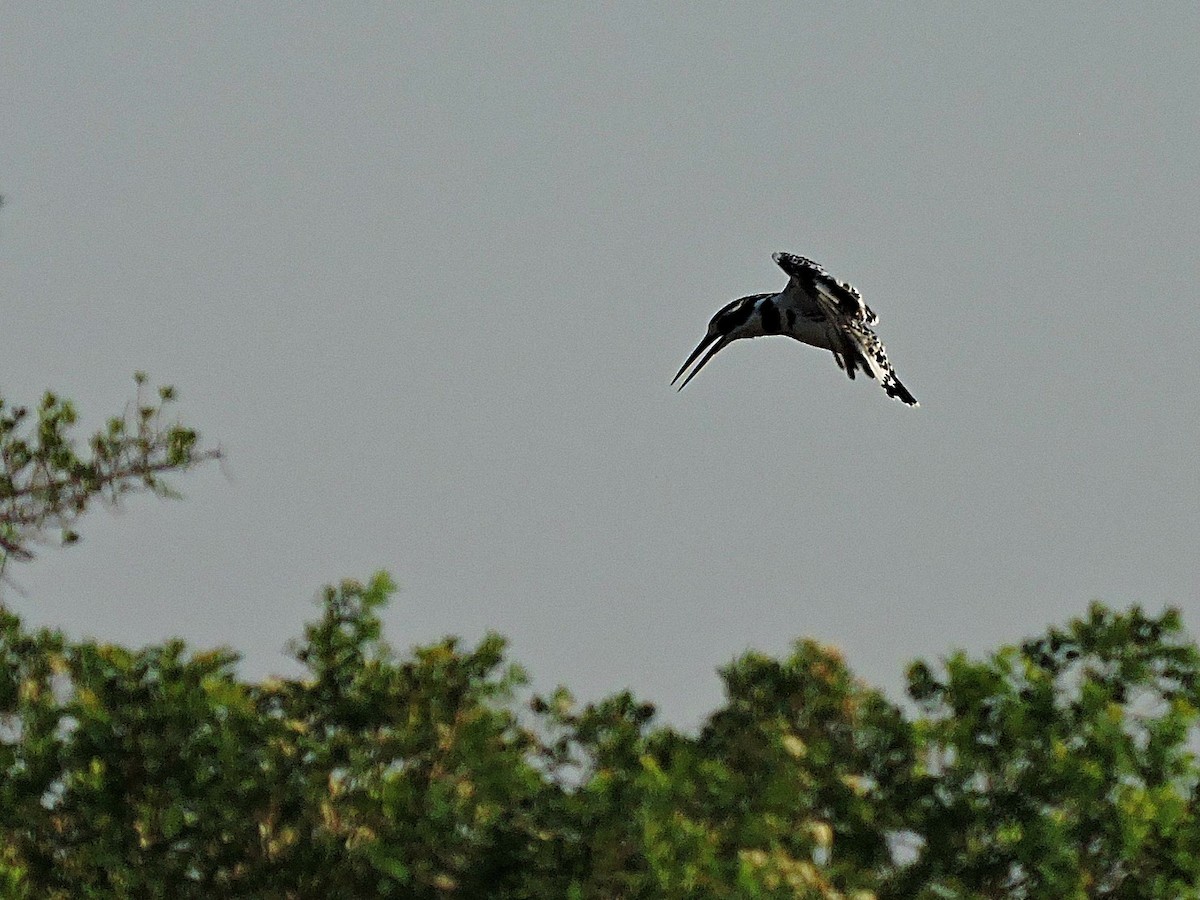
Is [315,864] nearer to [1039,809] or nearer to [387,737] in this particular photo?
[387,737]

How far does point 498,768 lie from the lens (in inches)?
535

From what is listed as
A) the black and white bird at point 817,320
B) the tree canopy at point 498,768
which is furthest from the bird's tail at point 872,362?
the tree canopy at point 498,768

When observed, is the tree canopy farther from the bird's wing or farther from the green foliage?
the bird's wing

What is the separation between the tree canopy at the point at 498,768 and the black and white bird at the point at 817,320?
6021 mm

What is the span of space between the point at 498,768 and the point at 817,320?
31.3 feet

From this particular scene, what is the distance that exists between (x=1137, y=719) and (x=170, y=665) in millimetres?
6037

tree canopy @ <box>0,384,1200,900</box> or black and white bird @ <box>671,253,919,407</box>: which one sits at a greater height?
black and white bird @ <box>671,253,919,407</box>

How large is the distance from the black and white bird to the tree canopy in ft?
19.8

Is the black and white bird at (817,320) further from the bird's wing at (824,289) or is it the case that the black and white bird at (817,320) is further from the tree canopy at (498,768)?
the tree canopy at (498,768)

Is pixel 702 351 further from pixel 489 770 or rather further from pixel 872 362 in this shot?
pixel 489 770

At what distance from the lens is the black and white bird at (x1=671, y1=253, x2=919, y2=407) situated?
21.1 m

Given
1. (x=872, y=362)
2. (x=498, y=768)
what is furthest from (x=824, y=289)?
(x=498, y=768)

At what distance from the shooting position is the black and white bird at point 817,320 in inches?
829

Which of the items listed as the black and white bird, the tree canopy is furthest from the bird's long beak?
the tree canopy
